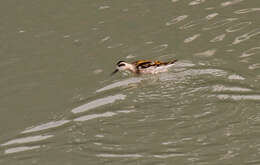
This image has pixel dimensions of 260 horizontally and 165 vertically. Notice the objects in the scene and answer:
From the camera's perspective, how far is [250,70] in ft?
41.1

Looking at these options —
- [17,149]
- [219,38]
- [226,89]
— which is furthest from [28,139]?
[219,38]

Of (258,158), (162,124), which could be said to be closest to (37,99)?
(162,124)

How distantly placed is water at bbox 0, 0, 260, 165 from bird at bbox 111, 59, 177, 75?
0.55 feet

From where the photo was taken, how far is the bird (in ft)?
43.8

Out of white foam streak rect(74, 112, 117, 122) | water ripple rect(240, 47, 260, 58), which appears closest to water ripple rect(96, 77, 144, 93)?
white foam streak rect(74, 112, 117, 122)

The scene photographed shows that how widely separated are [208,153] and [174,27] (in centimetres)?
590

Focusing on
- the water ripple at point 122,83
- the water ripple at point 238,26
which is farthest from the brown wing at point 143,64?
the water ripple at point 238,26

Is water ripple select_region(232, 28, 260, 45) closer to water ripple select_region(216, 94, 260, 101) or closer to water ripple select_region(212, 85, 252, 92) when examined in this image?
water ripple select_region(212, 85, 252, 92)

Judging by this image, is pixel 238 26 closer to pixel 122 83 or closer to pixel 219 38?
pixel 219 38

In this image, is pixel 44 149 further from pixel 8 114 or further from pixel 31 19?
pixel 31 19

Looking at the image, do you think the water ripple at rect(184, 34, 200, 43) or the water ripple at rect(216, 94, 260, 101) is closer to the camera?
the water ripple at rect(216, 94, 260, 101)

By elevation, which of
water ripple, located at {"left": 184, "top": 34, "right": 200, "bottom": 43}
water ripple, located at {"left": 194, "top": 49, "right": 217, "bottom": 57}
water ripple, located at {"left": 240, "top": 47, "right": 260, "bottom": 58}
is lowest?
water ripple, located at {"left": 194, "top": 49, "right": 217, "bottom": 57}

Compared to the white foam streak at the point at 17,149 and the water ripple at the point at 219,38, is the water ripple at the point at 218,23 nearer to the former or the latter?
the water ripple at the point at 219,38

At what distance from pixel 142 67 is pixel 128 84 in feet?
1.72
